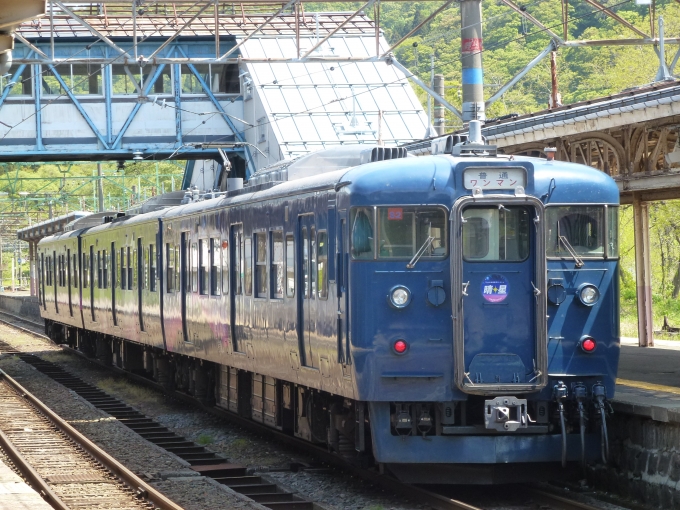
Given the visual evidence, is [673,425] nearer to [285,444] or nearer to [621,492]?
[621,492]

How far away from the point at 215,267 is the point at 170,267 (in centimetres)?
280

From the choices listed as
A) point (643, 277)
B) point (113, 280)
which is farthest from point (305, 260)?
point (113, 280)

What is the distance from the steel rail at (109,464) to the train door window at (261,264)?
226 centimetres

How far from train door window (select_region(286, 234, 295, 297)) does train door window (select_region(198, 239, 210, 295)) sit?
3326 millimetres

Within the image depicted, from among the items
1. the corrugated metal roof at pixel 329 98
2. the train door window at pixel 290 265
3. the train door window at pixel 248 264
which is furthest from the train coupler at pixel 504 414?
the corrugated metal roof at pixel 329 98

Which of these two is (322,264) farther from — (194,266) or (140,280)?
(140,280)

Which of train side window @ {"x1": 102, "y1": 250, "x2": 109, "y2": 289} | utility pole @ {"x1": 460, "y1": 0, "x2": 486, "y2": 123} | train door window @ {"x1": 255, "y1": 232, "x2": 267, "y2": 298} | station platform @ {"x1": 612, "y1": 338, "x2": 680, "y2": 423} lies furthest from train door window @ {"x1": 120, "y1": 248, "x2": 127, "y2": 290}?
train door window @ {"x1": 255, "y1": 232, "x2": 267, "y2": 298}

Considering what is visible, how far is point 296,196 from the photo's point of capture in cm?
1145

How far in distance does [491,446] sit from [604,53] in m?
62.6

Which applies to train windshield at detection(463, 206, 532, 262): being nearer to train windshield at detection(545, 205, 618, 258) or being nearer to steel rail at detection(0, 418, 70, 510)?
train windshield at detection(545, 205, 618, 258)

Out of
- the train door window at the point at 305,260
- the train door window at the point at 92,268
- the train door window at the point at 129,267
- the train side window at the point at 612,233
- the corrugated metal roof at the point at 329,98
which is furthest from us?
the corrugated metal roof at the point at 329,98

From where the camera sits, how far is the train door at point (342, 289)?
9.97 metres

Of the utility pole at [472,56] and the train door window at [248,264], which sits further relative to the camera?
the utility pole at [472,56]

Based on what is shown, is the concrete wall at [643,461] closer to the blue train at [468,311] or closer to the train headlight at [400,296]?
the blue train at [468,311]
